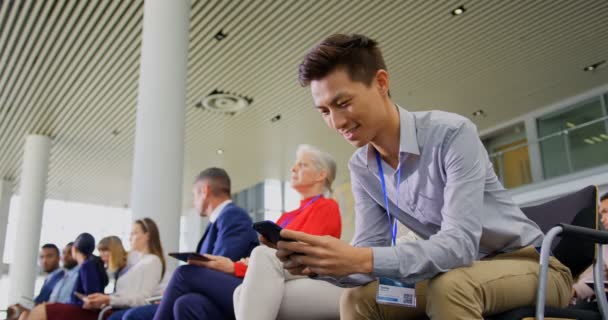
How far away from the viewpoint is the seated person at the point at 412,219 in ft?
3.98

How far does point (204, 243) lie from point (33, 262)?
9751 mm

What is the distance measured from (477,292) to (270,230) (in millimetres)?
505

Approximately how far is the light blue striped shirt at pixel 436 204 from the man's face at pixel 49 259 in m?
Result: 5.74

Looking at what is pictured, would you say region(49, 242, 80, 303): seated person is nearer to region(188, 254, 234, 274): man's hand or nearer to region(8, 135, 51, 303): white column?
region(188, 254, 234, 274): man's hand

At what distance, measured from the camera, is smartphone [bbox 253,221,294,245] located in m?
1.17

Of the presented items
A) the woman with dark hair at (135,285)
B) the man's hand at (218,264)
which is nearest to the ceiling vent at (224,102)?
the woman with dark hair at (135,285)

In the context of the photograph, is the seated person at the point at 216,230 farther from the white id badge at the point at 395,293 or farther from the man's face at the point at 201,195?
the white id badge at the point at 395,293

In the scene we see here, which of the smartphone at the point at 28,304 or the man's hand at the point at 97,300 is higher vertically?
the man's hand at the point at 97,300

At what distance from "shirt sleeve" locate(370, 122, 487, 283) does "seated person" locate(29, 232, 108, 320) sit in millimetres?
3186

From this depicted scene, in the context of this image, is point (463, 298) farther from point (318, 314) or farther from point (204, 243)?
point (204, 243)

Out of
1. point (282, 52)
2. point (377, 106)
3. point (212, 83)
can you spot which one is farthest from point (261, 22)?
point (377, 106)

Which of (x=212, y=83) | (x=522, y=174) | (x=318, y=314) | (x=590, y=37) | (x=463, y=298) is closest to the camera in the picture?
(x=463, y=298)

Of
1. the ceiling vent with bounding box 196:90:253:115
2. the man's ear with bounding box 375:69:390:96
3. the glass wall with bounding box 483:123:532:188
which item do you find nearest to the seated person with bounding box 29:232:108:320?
the man's ear with bounding box 375:69:390:96

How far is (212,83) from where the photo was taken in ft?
33.0
